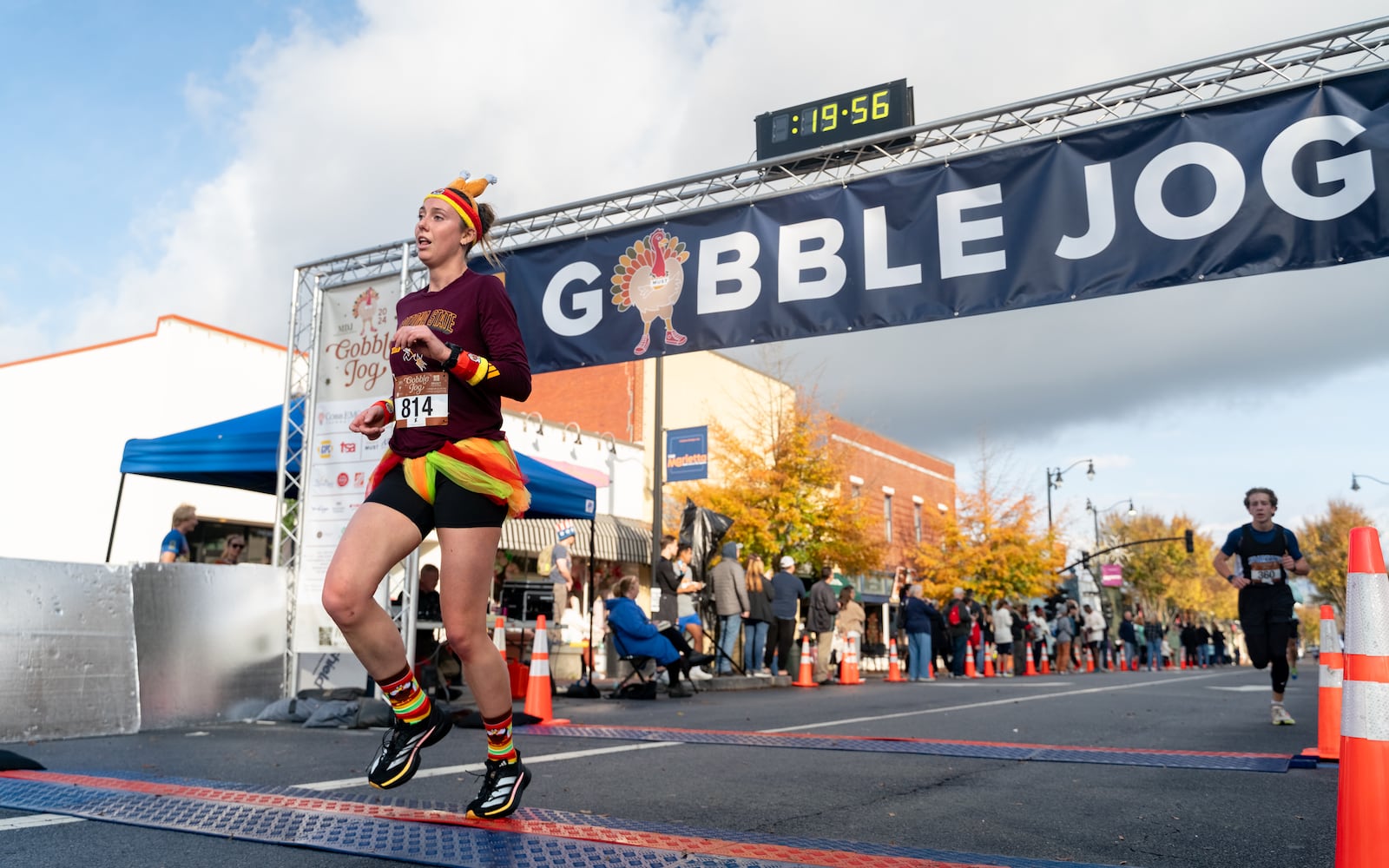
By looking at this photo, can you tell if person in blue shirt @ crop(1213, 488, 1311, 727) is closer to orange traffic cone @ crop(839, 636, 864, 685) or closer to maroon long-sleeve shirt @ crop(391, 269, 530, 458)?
maroon long-sleeve shirt @ crop(391, 269, 530, 458)

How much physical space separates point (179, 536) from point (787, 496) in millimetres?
17764

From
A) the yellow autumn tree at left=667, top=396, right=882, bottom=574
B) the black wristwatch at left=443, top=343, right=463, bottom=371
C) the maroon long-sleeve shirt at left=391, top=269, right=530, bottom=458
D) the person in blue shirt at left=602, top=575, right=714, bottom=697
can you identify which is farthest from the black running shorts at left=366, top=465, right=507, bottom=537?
the yellow autumn tree at left=667, top=396, right=882, bottom=574

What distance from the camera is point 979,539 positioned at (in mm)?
38844

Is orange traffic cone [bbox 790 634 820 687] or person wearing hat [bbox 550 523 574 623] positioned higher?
person wearing hat [bbox 550 523 574 623]

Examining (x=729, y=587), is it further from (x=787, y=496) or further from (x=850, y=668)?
(x=787, y=496)

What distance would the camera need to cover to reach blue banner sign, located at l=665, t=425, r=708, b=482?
19.0 m

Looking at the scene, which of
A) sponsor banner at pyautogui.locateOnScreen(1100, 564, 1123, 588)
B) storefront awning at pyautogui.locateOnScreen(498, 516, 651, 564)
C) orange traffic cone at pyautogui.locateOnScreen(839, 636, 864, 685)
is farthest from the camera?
sponsor banner at pyautogui.locateOnScreen(1100, 564, 1123, 588)

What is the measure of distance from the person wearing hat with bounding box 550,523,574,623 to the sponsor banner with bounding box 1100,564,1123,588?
44.6 metres

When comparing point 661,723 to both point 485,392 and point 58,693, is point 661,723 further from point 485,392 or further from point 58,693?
point 485,392

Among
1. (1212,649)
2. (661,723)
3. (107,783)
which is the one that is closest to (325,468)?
(661,723)

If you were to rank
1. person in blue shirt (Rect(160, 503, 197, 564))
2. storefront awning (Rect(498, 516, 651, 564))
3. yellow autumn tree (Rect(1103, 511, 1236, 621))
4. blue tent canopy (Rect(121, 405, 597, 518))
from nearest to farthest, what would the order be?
1. person in blue shirt (Rect(160, 503, 197, 564))
2. blue tent canopy (Rect(121, 405, 597, 518))
3. storefront awning (Rect(498, 516, 651, 564))
4. yellow autumn tree (Rect(1103, 511, 1236, 621))

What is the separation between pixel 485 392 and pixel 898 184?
537cm

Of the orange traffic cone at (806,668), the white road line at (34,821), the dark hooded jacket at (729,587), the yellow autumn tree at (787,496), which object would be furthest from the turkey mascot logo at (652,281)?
the yellow autumn tree at (787,496)

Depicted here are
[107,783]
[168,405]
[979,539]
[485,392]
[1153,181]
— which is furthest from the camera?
[979,539]
